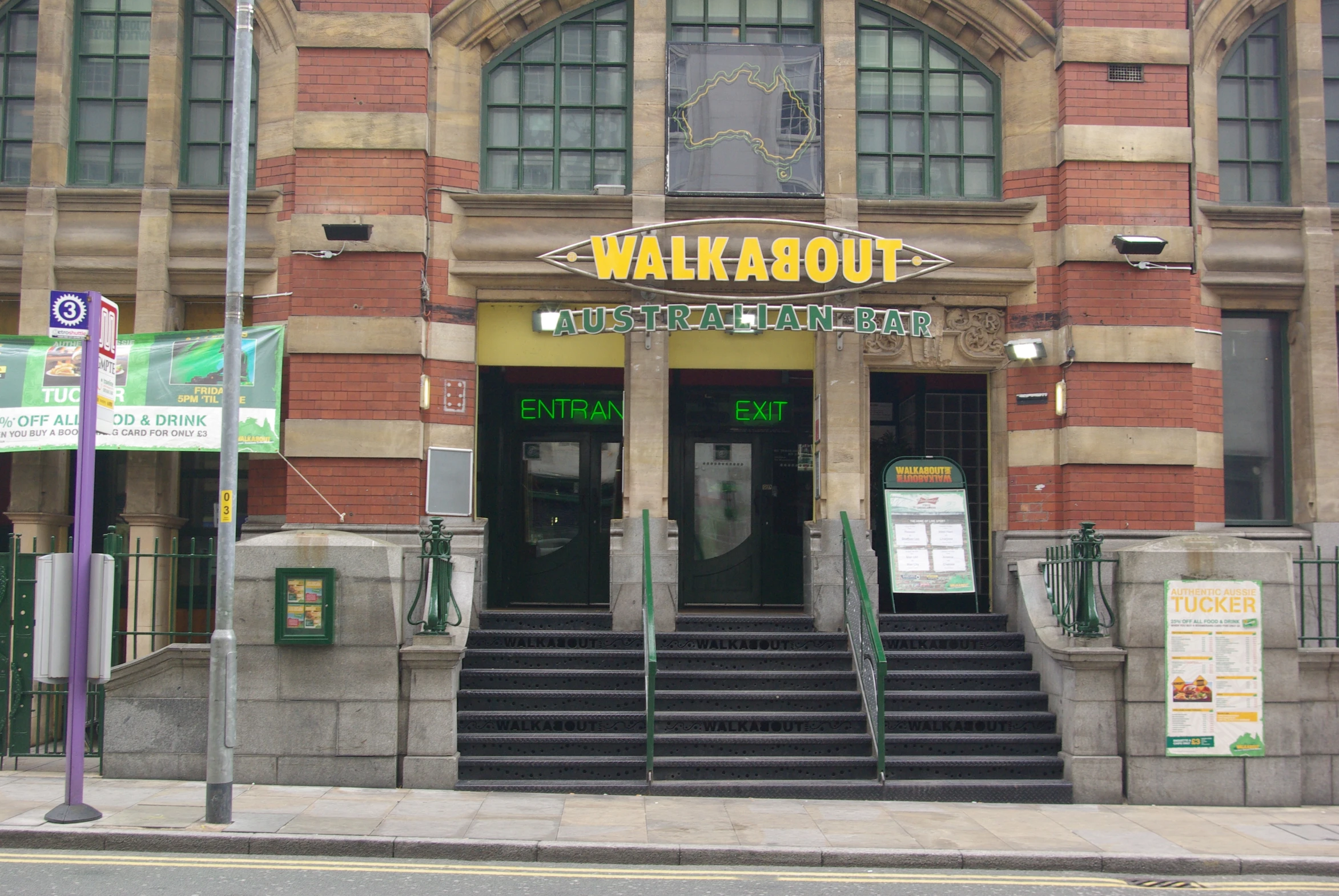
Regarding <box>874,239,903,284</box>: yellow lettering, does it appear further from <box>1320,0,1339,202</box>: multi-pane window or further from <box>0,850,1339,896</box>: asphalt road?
<box>0,850,1339,896</box>: asphalt road

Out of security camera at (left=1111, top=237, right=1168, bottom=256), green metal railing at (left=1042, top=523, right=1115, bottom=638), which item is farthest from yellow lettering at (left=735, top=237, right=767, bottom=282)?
green metal railing at (left=1042, top=523, right=1115, bottom=638)

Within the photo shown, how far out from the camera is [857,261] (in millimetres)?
12875

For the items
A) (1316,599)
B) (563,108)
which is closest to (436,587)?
(563,108)

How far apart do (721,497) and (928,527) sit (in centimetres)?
285

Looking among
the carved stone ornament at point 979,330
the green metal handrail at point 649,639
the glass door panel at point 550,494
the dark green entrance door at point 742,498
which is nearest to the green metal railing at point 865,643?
the green metal handrail at point 649,639

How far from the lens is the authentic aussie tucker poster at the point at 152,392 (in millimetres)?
12445

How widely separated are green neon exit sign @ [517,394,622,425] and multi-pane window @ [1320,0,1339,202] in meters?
9.30

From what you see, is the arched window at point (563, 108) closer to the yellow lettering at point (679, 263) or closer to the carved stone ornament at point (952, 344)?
the yellow lettering at point (679, 263)

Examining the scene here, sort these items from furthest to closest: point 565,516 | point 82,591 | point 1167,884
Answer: point 565,516 → point 82,591 → point 1167,884

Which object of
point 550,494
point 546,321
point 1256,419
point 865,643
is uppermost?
point 546,321

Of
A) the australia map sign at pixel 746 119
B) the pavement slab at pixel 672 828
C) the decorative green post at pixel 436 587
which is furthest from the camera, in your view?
the australia map sign at pixel 746 119

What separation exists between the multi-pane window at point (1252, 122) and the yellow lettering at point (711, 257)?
20.2 ft


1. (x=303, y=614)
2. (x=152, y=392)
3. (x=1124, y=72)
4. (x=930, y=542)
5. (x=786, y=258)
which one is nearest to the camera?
(x=303, y=614)

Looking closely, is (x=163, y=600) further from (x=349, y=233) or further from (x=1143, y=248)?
(x=1143, y=248)
